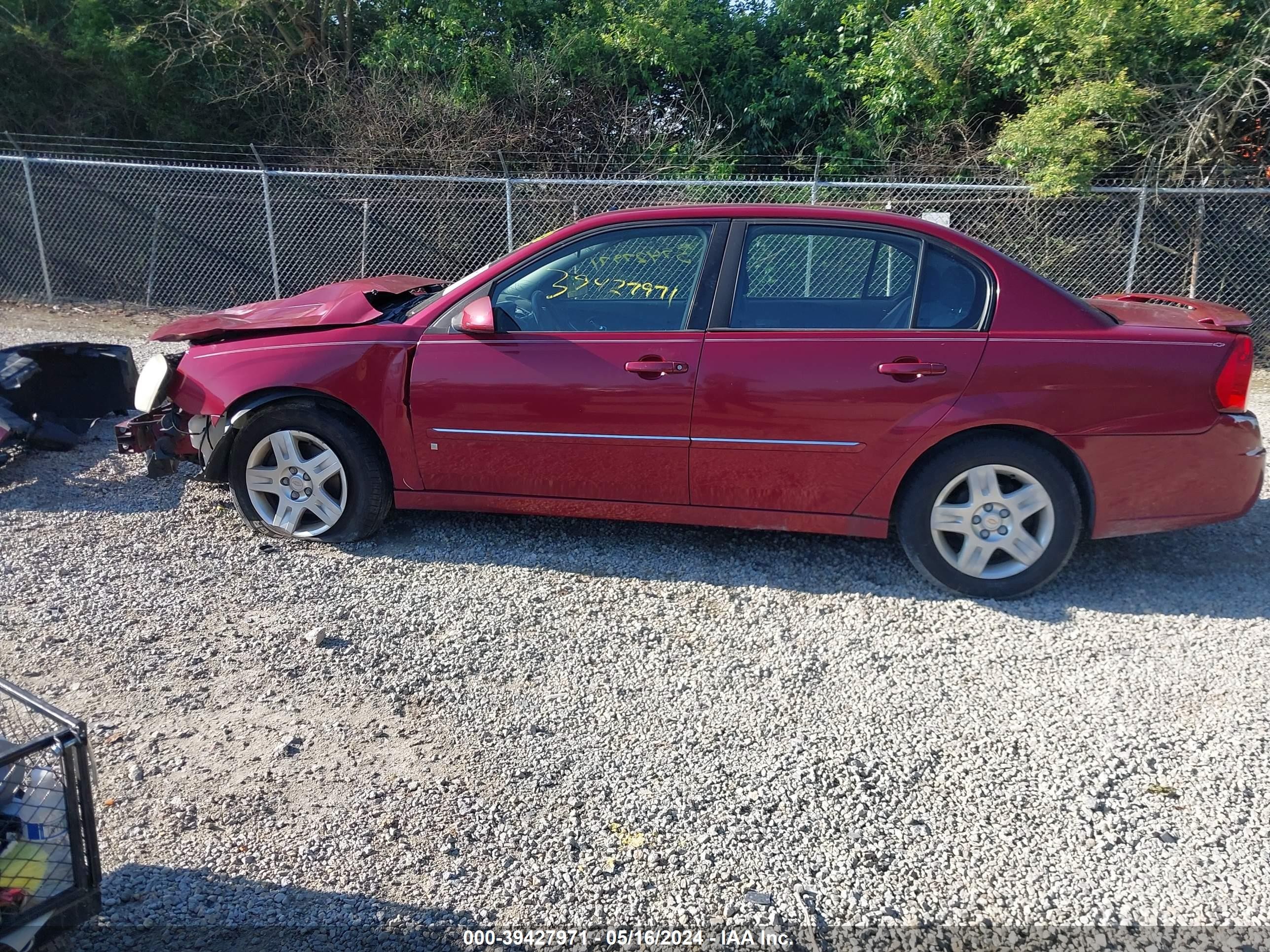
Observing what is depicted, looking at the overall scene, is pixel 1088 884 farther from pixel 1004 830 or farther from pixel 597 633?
pixel 597 633

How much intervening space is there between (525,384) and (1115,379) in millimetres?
2691

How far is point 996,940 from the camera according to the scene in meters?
2.57

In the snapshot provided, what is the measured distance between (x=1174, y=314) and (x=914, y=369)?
1.45m

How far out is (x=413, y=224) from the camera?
1171cm

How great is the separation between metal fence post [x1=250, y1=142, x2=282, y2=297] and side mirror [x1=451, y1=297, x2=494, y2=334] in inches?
297

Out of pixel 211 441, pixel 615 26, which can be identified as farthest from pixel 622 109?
pixel 211 441

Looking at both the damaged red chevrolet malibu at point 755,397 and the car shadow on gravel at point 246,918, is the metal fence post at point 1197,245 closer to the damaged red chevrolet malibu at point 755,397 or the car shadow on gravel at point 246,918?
the damaged red chevrolet malibu at point 755,397

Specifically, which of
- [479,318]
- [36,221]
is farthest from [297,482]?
[36,221]

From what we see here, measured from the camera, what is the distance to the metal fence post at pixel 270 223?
11062mm

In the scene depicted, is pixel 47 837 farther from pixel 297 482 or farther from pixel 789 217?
pixel 789 217

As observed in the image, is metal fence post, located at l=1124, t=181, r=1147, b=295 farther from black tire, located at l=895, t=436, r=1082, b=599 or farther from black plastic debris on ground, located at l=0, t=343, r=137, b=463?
black plastic debris on ground, located at l=0, t=343, r=137, b=463

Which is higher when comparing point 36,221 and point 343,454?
point 36,221

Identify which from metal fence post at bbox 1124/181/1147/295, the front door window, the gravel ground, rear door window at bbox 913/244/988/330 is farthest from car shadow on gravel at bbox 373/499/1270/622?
metal fence post at bbox 1124/181/1147/295

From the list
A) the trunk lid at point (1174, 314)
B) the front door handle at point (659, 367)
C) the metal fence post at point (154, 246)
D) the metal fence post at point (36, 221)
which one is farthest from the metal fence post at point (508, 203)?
the trunk lid at point (1174, 314)
